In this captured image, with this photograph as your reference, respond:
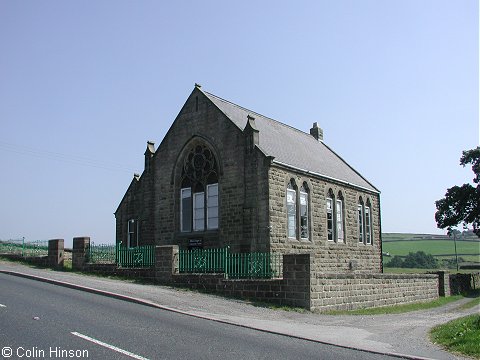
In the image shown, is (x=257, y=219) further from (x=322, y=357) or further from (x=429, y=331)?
(x=322, y=357)

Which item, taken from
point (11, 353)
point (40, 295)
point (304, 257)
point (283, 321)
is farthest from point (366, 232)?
point (11, 353)

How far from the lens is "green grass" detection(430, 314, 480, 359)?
10407mm

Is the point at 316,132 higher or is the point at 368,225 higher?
the point at 316,132

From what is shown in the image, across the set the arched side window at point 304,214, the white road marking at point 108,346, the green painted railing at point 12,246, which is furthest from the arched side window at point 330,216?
the white road marking at point 108,346

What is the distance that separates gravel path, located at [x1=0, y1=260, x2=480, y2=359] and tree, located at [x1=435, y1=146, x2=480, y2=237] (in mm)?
26903

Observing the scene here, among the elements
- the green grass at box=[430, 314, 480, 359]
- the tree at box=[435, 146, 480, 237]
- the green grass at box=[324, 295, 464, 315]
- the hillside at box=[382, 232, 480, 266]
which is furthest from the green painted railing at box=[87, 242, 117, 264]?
the hillside at box=[382, 232, 480, 266]

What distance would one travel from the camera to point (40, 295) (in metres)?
14.5

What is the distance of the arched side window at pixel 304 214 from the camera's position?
24344 mm

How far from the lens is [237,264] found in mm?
18438

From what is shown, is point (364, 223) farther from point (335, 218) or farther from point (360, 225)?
point (335, 218)

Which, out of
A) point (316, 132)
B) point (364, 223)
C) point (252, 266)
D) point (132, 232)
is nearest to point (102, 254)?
point (132, 232)

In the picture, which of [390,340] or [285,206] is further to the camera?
[285,206]

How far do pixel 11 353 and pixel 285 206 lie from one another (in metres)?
15.7

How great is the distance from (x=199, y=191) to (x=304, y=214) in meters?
5.30
